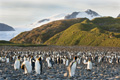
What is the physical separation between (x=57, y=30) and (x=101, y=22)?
40768 millimetres

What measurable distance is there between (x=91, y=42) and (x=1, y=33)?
256ft

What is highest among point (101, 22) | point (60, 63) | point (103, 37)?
point (101, 22)

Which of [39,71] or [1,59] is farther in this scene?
[1,59]

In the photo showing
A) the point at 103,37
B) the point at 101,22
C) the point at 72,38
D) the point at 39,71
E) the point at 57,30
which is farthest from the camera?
the point at 101,22

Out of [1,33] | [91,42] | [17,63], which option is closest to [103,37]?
[91,42]

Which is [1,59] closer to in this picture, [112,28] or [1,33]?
[112,28]

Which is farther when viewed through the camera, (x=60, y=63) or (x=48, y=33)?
(x=48, y=33)

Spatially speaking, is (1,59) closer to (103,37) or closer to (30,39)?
(103,37)

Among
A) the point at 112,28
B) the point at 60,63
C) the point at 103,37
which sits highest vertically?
the point at 112,28

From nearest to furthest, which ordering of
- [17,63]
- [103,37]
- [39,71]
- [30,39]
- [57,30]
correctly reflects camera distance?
1. [39,71]
2. [17,63]
3. [103,37]
4. [30,39]
5. [57,30]

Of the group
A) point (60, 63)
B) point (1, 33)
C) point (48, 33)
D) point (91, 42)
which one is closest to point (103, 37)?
point (91, 42)

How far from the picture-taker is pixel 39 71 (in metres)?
12.5

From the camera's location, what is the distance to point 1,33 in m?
128

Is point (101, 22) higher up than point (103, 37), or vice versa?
point (101, 22)
